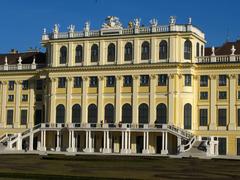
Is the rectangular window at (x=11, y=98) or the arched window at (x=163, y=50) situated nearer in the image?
the arched window at (x=163, y=50)

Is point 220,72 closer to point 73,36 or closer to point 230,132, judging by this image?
point 230,132

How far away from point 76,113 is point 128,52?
10070mm

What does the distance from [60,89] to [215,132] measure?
800 inches

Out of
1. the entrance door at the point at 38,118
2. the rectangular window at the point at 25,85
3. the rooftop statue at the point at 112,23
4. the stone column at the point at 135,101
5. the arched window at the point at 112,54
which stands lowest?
the entrance door at the point at 38,118

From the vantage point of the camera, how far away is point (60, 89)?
3127 inches

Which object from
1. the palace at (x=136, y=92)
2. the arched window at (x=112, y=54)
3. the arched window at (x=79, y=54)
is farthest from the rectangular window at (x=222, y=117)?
the arched window at (x=79, y=54)

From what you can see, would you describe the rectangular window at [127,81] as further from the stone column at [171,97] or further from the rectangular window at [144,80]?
the stone column at [171,97]

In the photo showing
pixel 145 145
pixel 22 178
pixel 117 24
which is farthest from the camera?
pixel 117 24

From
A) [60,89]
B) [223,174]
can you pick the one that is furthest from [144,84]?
[223,174]

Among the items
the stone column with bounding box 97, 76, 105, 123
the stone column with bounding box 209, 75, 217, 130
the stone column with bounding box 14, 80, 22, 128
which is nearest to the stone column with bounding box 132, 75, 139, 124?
the stone column with bounding box 97, 76, 105, 123

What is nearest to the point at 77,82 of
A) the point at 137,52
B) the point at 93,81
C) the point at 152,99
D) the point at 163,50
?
the point at 93,81

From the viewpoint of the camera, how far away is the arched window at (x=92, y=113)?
7700 centimetres

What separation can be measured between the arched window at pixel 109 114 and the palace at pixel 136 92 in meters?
0.12

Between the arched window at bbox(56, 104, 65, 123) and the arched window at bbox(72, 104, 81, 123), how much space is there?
1394mm
